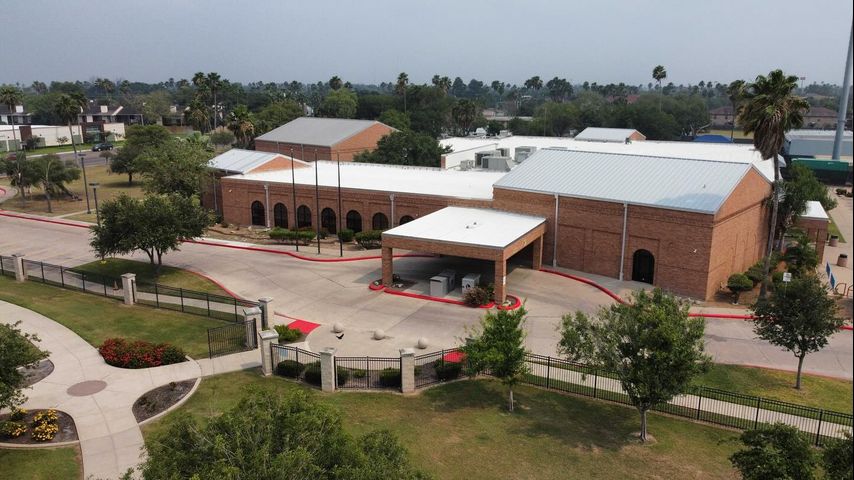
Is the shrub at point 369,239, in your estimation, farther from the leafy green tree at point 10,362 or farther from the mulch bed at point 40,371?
the leafy green tree at point 10,362

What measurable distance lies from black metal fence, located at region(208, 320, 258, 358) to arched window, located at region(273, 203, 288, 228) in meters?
27.2

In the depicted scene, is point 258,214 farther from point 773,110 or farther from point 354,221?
point 773,110

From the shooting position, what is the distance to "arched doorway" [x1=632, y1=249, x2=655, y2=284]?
135 ft

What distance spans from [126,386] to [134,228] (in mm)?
16033

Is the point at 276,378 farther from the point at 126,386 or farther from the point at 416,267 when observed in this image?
the point at 416,267

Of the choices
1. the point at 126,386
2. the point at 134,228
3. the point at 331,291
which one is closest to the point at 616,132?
the point at 331,291

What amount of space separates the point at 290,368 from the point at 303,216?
3166 cm

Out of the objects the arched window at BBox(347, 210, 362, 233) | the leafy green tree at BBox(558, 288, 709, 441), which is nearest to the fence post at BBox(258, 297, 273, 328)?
the leafy green tree at BBox(558, 288, 709, 441)

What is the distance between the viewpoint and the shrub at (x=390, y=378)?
87.5 feet

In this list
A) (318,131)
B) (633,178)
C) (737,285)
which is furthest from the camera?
(318,131)

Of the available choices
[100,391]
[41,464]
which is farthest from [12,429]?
[100,391]

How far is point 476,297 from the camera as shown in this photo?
37344 mm

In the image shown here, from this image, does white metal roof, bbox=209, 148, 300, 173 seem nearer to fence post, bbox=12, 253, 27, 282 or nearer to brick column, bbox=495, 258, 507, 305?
fence post, bbox=12, 253, 27, 282

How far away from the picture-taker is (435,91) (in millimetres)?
157500
